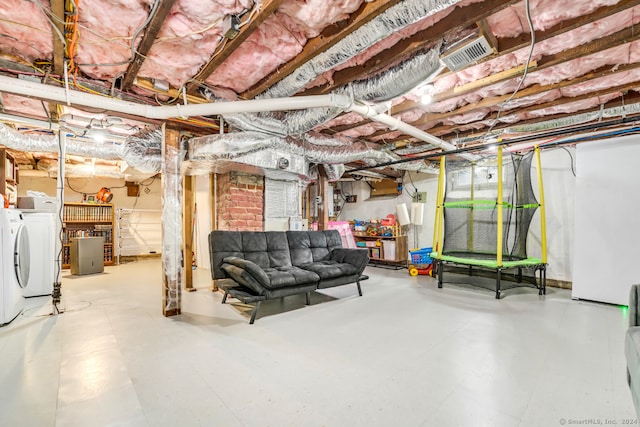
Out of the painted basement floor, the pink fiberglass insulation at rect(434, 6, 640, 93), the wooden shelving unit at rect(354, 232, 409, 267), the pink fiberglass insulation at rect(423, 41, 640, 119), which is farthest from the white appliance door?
the wooden shelving unit at rect(354, 232, 409, 267)

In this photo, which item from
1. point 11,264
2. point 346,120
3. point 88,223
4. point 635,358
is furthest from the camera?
point 88,223

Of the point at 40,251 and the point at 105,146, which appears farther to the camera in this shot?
the point at 105,146

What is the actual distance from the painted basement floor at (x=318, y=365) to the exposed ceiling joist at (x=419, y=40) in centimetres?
223

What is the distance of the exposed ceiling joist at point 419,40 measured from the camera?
5.67 ft

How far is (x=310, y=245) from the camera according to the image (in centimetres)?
419

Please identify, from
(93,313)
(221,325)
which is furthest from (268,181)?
(93,313)

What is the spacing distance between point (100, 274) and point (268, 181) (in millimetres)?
3841

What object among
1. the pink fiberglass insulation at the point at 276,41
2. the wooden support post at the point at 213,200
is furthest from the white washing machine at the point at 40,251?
the pink fiberglass insulation at the point at 276,41

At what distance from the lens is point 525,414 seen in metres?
1.51

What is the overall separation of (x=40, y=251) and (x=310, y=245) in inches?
Answer: 146

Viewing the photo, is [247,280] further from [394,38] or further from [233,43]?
[394,38]

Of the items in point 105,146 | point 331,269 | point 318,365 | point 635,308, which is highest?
point 105,146

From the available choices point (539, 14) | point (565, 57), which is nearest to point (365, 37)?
point (539, 14)

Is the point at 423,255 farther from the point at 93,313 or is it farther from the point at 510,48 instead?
the point at 93,313
